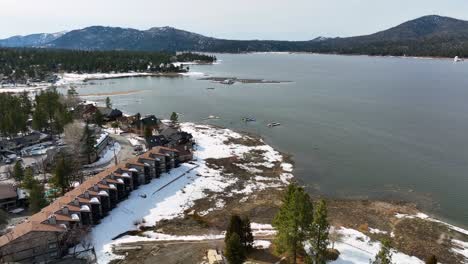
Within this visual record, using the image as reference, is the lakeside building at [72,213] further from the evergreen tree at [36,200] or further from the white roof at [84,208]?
the evergreen tree at [36,200]

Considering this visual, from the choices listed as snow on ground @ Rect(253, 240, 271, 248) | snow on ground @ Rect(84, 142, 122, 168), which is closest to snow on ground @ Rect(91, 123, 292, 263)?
snow on ground @ Rect(253, 240, 271, 248)

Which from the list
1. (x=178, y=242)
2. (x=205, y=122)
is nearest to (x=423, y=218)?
(x=178, y=242)

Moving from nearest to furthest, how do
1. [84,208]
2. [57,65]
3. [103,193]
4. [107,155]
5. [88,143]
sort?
[84,208] < [103,193] < [88,143] < [107,155] < [57,65]

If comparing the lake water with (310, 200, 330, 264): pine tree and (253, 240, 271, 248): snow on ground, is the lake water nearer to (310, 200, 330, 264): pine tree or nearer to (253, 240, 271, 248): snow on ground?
(253, 240, 271, 248): snow on ground

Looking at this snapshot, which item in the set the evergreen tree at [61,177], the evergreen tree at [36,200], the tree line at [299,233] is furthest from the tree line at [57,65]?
the tree line at [299,233]

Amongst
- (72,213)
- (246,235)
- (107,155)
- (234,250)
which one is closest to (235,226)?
(246,235)

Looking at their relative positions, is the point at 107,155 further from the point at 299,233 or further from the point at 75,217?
the point at 299,233
